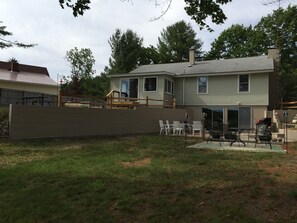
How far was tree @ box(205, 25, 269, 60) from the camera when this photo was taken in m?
38.7

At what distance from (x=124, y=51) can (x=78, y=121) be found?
1051 inches

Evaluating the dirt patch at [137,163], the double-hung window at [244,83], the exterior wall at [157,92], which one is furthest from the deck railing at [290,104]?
the dirt patch at [137,163]

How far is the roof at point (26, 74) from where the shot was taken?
30922mm

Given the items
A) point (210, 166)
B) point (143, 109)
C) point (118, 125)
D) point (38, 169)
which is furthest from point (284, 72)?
point (38, 169)

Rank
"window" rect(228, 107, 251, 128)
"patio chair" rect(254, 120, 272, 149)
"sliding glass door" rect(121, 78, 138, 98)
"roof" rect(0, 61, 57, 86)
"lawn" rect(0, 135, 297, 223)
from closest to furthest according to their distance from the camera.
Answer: "lawn" rect(0, 135, 297, 223) → "patio chair" rect(254, 120, 272, 149) → "window" rect(228, 107, 251, 128) → "sliding glass door" rect(121, 78, 138, 98) → "roof" rect(0, 61, 57, 86)

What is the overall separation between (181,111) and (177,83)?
3.29 metres

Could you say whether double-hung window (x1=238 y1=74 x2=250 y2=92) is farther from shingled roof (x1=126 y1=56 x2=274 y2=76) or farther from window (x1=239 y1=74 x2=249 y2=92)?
shingled roof (x1=126 y1=56 x2=274 y2=76)

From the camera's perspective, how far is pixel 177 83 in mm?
26141

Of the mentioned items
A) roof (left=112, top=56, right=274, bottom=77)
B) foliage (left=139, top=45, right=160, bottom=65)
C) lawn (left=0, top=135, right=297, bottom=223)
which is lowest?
lawn (left=0, top=135, right=297, bottom=223)

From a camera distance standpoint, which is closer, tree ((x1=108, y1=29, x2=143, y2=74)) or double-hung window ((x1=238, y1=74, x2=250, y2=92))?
double-hung window ((x1=238, y1=74, x2=250, y2=92))

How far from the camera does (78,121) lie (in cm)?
1594

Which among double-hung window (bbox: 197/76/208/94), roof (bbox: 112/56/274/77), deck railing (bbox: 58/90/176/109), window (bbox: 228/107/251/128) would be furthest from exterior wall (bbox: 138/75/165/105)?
window (bbox: 228/107/251/128)

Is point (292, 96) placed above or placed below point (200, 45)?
below

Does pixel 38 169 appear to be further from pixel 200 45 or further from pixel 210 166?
pixel 200 45
